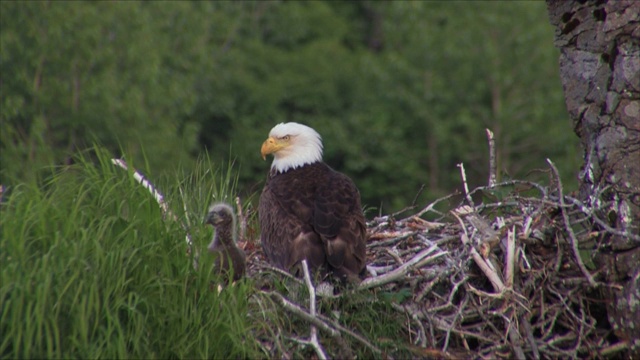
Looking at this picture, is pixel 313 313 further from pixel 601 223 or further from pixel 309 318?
pixel 601 223

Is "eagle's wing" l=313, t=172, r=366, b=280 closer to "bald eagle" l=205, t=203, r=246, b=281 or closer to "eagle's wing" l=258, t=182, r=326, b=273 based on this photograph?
"eagle's wing" l=258, t=182, r=326, b=273

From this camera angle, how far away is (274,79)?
34500 mm

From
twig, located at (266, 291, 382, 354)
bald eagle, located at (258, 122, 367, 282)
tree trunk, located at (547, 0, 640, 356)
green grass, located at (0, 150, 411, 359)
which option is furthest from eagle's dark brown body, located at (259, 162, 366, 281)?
tree trunk, located at (547, 0, 640, 356)

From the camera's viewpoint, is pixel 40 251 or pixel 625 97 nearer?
pixel 40 251

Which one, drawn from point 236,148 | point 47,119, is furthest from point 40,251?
point 236,148

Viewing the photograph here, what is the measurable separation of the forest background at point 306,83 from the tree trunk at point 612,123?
57.9 feet

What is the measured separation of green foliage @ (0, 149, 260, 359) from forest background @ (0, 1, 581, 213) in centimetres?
1787

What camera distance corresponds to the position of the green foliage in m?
5.75

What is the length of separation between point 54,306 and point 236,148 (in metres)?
24.8

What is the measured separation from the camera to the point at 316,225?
24.0 ft

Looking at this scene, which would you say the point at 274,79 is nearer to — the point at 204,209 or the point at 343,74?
the point at 343,74

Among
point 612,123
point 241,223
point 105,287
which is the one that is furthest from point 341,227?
point 105,287

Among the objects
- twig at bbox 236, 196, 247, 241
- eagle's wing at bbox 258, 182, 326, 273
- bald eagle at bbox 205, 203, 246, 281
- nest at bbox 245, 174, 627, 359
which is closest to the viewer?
nest at bbox 245, 174, 627, 359

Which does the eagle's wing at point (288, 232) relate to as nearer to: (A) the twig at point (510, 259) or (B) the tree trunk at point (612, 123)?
(A) the twig at point (510, 259)
